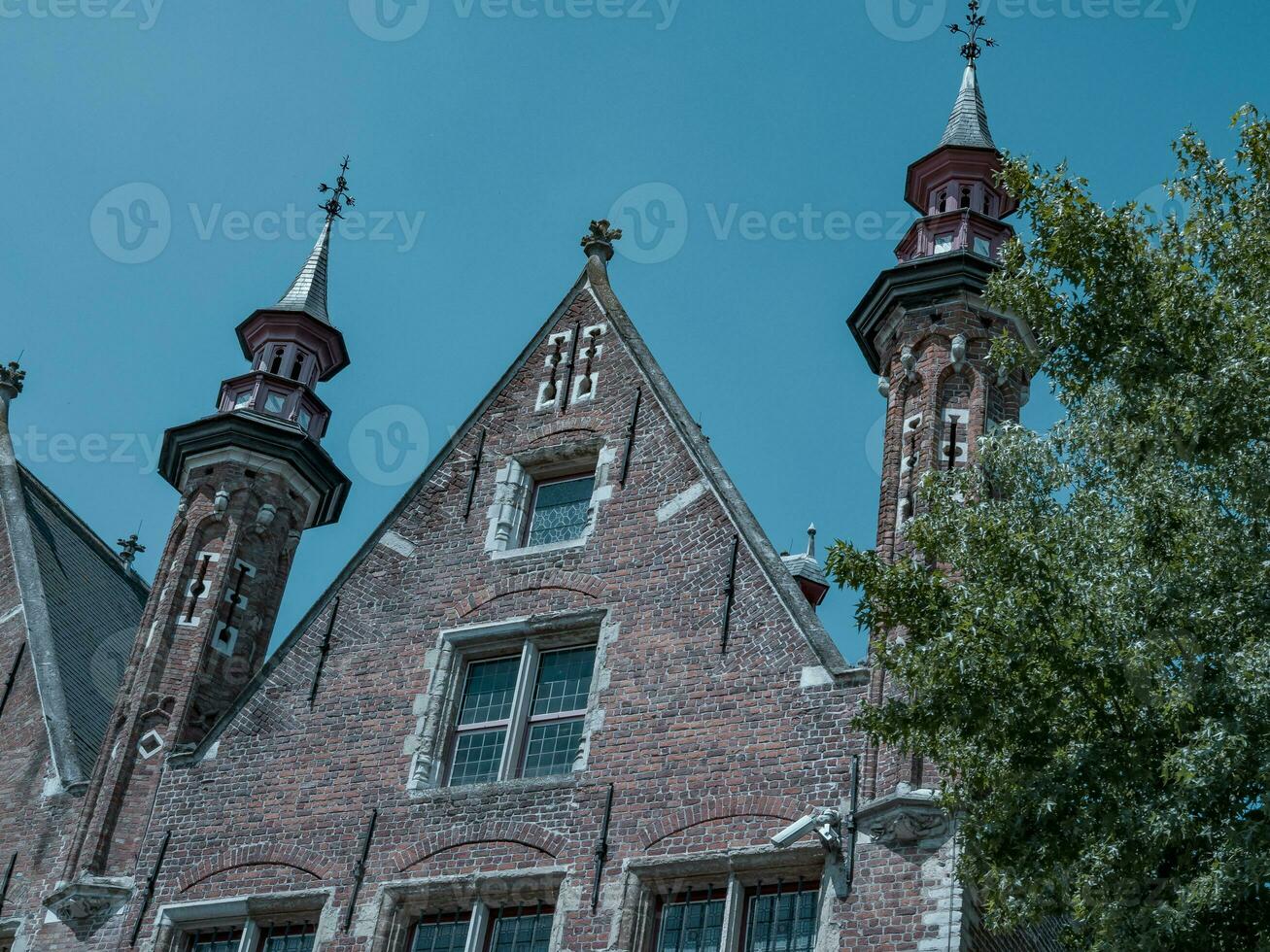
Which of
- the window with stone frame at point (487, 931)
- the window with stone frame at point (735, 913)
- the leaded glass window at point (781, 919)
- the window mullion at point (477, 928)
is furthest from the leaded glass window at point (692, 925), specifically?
the window mullion at point (477, 928)

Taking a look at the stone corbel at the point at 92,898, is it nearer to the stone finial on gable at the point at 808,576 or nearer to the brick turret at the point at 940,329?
the brick turret at the point at 940,329

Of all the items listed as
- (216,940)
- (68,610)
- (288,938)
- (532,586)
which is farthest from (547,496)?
(68,610)

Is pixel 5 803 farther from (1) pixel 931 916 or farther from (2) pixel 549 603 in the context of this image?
(1) pixel 931 916

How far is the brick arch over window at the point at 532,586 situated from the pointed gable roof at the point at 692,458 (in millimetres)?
1535

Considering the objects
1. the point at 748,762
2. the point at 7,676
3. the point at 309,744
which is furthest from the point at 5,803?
the point at 748,762

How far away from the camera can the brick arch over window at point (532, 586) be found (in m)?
19.2

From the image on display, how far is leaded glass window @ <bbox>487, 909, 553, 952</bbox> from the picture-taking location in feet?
56.2

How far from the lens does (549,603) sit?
19281 millimetres

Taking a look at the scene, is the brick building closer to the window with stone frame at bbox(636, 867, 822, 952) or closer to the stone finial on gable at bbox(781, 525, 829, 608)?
→ the window with stone frame at bbox(636, 867, 822, 952)

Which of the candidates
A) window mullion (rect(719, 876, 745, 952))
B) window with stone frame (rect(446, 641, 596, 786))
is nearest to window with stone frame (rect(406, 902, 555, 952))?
window with stone frame (rect(446, 641, 596, 786))

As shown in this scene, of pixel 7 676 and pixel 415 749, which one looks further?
pixel 7 676

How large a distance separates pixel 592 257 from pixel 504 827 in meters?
7.62

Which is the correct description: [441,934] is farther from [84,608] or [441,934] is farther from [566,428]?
[84,608]

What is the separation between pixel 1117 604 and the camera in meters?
13.0
